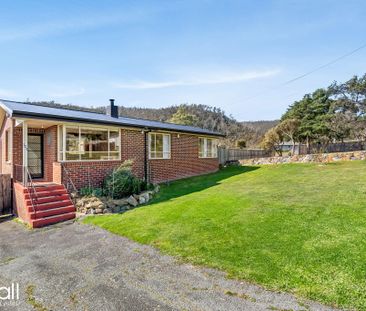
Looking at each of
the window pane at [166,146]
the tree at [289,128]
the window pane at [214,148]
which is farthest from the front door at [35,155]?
the tree at [289,128]

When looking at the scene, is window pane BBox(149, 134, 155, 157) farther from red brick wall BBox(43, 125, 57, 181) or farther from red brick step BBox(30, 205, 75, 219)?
red brick step BBox(30, 205, 75, 219)

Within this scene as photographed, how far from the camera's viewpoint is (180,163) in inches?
613

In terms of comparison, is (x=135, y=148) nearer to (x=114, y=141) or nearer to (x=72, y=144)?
(x=114, y=141)

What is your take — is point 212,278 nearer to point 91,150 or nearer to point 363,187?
point 363,187

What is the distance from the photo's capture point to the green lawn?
3729 millimetres

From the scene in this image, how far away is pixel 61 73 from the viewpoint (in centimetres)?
1467

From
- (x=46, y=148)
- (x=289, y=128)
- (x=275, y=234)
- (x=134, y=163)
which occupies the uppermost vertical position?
(x=289, y=128)

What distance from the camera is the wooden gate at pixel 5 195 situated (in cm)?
1011

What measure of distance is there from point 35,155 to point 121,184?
Result: 5031 mm

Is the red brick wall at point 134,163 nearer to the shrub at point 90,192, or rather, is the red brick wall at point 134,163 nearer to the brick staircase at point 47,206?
the shrub at point 90,192

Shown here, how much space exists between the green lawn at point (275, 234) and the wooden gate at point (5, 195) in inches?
182

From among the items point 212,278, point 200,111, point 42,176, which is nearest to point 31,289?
point 212,278

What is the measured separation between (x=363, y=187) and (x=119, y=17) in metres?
11.5

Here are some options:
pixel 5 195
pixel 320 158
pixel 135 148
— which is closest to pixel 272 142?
pixel 320 158
